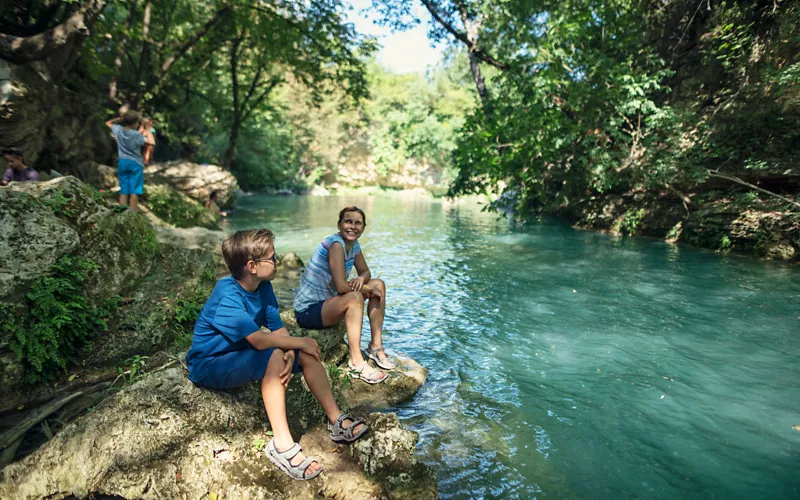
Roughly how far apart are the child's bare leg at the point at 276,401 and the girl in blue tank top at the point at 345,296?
139 cm

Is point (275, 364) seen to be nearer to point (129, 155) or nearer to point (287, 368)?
point (287, 368)

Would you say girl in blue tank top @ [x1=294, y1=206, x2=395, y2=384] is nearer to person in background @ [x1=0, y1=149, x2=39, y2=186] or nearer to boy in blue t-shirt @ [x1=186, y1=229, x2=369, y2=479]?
boy in blue t-shirt @ [x1=186, y1=229, x2=369, y2=479]

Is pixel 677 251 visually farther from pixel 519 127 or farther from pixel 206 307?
pixel 206 307

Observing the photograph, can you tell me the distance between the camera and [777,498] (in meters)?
3.31

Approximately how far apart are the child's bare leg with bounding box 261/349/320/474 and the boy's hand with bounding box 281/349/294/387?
0.10 ft

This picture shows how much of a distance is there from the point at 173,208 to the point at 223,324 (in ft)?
45.8

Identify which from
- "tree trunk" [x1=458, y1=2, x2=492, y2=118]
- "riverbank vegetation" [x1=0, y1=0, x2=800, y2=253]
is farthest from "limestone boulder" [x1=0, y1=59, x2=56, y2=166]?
"tree trunk" [x1=458, y1=2, x2=492, y2=118]

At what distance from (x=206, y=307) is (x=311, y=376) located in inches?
37.7

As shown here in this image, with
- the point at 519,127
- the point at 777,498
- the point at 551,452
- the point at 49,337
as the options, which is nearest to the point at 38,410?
the point at 49,337

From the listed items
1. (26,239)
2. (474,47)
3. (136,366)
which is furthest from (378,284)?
(474,47)

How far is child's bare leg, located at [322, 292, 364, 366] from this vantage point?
14.9ft

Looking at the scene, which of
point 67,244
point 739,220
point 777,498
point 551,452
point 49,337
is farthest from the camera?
point 739,220

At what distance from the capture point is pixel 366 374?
4699 mm

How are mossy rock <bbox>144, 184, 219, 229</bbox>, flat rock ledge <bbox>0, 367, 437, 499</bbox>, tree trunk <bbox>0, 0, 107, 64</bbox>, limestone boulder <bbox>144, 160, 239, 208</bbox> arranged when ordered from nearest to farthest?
1. flat rock ledge <bbox>0, 367, 437, 499</bbox>
2. tree trunk <bbox>0, 0, 107, 64</bbox>
3. mossy rock <bbox>144, 184, 219, 229</bbox>
4. limestone boulder <bbox>144, 160, 239, 208</bbox>
